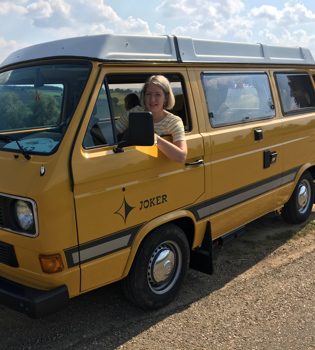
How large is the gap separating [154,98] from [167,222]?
3.68 ft

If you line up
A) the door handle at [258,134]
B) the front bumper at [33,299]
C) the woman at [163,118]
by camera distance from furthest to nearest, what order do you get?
1. the door handle at [258,134]
2. the woman at [163,118]
3. the front bumper at [33,299]

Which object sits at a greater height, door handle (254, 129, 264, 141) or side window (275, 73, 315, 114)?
side window (275, 73, 315, 114)

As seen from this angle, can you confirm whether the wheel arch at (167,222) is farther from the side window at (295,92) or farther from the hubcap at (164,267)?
the side window at (295,92)

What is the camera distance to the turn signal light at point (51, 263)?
2.83 m

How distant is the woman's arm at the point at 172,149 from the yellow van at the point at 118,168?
8 cm

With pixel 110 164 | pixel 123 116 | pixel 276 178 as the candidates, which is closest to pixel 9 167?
pixel 110 164

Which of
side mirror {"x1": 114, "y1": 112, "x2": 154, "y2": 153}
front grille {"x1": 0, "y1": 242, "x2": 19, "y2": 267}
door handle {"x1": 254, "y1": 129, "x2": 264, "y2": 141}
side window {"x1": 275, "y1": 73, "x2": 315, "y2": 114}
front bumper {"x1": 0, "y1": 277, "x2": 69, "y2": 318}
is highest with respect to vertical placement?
side window {"x1": 275, "y1": 73, "x2": 315, "y2": 114}

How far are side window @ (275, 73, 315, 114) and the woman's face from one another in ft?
6.97

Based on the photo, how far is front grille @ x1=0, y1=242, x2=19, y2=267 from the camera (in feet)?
9.85

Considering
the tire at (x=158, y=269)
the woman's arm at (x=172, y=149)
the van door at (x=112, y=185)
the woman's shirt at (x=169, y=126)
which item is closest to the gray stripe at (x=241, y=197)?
the tire at (x=158, y=269)

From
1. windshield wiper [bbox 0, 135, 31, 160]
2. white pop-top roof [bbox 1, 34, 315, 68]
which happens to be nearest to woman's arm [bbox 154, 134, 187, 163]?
white pop-top roof [bbox 1, 34, 315, 68]

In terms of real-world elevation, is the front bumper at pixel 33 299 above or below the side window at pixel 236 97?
below

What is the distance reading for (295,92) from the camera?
5.51m

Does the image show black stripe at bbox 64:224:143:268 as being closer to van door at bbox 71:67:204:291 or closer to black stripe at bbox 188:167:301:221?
van door at bbox 71:67:204:291
